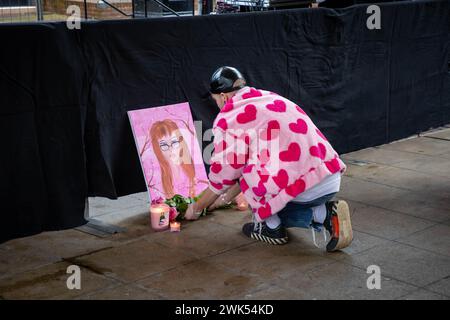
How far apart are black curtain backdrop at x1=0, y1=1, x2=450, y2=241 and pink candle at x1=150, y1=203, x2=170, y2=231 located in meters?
0.43

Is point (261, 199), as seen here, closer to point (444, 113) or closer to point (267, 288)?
point (267, 288)

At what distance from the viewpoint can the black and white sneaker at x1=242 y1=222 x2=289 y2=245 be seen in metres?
5.79

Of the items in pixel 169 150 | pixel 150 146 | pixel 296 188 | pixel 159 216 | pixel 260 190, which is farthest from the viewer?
pixel 169 150

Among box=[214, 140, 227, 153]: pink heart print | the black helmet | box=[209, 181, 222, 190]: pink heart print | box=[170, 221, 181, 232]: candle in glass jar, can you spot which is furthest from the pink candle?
the black helmet

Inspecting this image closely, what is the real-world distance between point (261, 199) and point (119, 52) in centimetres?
172

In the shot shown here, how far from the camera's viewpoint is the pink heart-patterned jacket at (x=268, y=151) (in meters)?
5.54

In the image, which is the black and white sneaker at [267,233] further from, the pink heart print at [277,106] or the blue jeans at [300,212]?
the pink heart print at [277,106]

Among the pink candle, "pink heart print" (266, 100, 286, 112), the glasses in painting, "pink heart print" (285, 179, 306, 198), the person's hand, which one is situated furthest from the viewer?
the glasses in painting

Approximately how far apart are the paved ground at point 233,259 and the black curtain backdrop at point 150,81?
38 centimetres

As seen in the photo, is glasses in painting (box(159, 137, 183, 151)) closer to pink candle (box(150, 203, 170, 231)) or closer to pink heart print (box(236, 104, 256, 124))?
pink candle (box(150, 203, 170, 231))

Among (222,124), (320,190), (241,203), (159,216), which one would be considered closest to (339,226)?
(320,190)

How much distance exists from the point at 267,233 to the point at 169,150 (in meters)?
1.29

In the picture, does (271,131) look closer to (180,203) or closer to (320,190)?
(320,190)

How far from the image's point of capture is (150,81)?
21.4 feet
